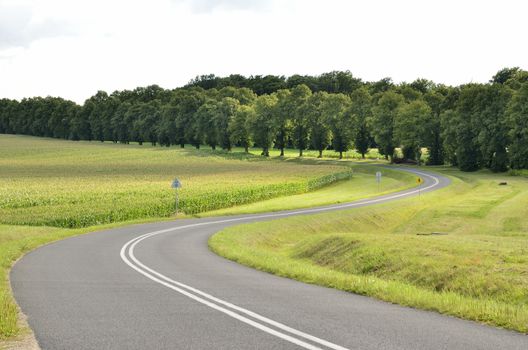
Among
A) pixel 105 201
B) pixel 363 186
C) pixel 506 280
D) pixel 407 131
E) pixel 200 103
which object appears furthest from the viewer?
pixel 200 103

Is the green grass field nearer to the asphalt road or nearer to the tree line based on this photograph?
the tree line

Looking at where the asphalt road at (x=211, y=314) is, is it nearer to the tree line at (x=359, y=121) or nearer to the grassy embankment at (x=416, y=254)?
the grassy embankment at (x=416, y=254)

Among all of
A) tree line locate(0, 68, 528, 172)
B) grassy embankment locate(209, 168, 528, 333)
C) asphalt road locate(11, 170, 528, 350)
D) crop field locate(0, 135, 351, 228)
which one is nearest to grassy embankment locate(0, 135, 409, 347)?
crop field locate(0, 135, 351, 228)

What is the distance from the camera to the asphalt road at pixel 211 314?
9078mm

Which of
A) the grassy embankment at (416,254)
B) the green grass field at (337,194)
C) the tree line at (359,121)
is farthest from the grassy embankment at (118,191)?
the tree line at (359,121)

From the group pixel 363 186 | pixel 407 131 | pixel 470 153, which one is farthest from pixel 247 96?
pixel 363 186

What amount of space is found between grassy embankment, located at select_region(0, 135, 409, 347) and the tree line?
43.3 ft

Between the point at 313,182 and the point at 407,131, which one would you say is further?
the point at 407,131

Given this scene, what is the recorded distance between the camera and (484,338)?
9125 millimetres

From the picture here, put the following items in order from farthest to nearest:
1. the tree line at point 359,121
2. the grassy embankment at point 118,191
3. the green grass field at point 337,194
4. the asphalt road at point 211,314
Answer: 1. the tree line at point 359,121
2. the green grass field at point 337,194
3. the grassy embankment at point 118,191
4. the asphalt road at point 211,314

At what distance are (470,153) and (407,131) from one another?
14695mm

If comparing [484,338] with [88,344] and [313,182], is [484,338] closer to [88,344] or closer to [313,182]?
[88,344]

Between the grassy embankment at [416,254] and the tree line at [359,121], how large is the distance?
3596 cm

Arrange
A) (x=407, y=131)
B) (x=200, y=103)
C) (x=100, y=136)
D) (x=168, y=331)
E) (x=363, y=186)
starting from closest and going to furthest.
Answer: (x=168, y=331) → (x=363, y=186) → (x=407, y=131) → (x=200, y=103) → (x=100, y=136)
